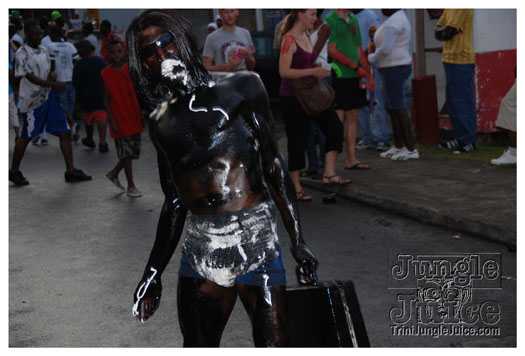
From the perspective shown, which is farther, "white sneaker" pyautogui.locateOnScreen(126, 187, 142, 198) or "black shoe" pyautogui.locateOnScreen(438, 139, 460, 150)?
"black shoe" pyautogui.locateOnScreen(438, 139, 460, 150)

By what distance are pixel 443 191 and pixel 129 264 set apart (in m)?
3.45

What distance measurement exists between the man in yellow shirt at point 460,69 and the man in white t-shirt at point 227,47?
10.0ft

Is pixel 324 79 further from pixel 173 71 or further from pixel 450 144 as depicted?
pixel 173 71

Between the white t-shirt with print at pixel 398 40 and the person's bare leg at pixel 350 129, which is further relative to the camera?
the white t-shirt with print at pixel 398 40

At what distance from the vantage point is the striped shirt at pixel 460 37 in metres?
9.65

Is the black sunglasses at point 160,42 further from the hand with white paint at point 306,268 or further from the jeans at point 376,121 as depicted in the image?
the jeans at point 376,121

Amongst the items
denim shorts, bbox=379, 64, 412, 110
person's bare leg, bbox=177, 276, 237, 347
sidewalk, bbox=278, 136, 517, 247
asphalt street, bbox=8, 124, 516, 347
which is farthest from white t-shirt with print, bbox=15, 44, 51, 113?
person's bare leg, bbox=177, 276, 237, 347

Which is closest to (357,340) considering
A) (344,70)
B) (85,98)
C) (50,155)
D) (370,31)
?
(344,70)

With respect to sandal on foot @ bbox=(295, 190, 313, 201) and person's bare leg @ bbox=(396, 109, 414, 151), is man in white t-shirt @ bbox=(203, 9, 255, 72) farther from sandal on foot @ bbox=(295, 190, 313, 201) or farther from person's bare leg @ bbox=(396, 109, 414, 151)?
person's bare leg @ bbox=(396, 109, 414, 151)

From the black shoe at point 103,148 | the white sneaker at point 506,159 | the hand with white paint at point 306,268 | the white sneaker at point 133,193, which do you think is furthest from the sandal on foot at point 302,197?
the black shoe at point 103,148

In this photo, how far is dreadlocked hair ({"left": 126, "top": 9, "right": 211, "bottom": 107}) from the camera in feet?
9.11

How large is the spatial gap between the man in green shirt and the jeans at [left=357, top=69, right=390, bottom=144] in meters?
1.85

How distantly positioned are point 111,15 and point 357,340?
905 inches

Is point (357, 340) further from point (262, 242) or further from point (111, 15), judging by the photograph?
point (111, 15)
